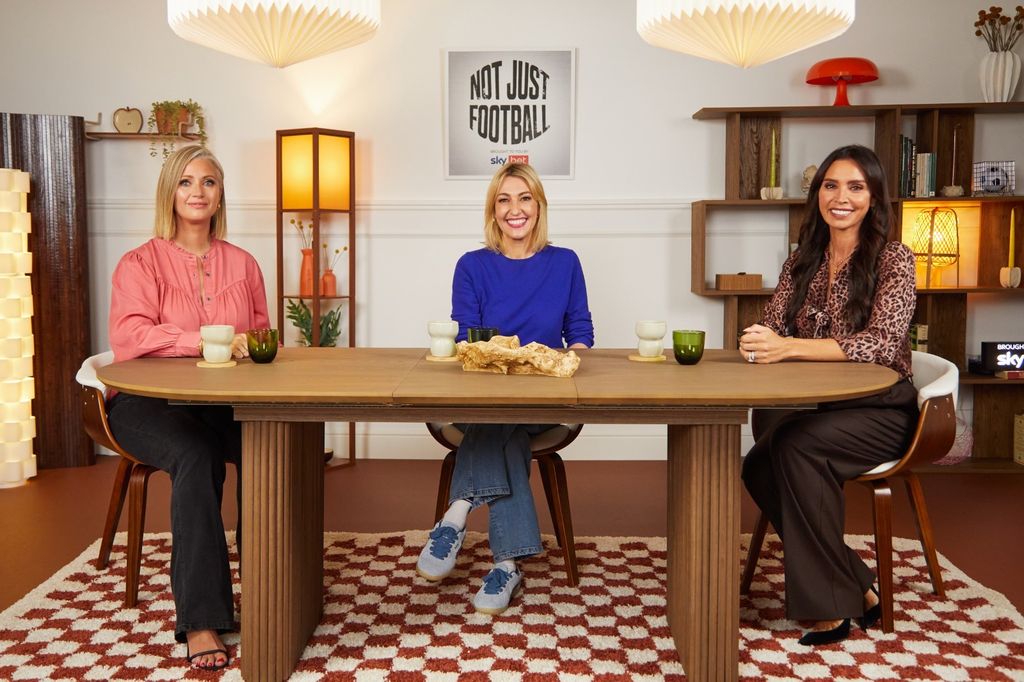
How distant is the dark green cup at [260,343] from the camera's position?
8.25 feet

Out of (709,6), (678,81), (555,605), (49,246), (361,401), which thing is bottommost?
(555,605)

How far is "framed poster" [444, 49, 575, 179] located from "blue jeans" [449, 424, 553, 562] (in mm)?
2335

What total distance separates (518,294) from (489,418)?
1.25 metres

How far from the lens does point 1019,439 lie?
459cm

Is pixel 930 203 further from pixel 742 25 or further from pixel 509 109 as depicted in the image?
pixel 742 25

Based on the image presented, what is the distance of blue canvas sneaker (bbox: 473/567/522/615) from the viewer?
2678 millimetres

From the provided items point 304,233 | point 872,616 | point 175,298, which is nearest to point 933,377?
point 872,616

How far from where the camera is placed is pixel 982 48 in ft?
15.3

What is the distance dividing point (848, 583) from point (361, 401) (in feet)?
4.60

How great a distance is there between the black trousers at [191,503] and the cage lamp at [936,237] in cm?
361

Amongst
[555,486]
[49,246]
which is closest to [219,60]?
[49,246]

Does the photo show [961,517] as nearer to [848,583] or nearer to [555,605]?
[848,583]

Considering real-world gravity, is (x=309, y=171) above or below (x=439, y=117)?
below

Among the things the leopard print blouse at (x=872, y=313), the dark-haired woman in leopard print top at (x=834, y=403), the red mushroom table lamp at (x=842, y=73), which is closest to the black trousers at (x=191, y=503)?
the dark-haired woman in leopard print top at (x=834, y=403)
